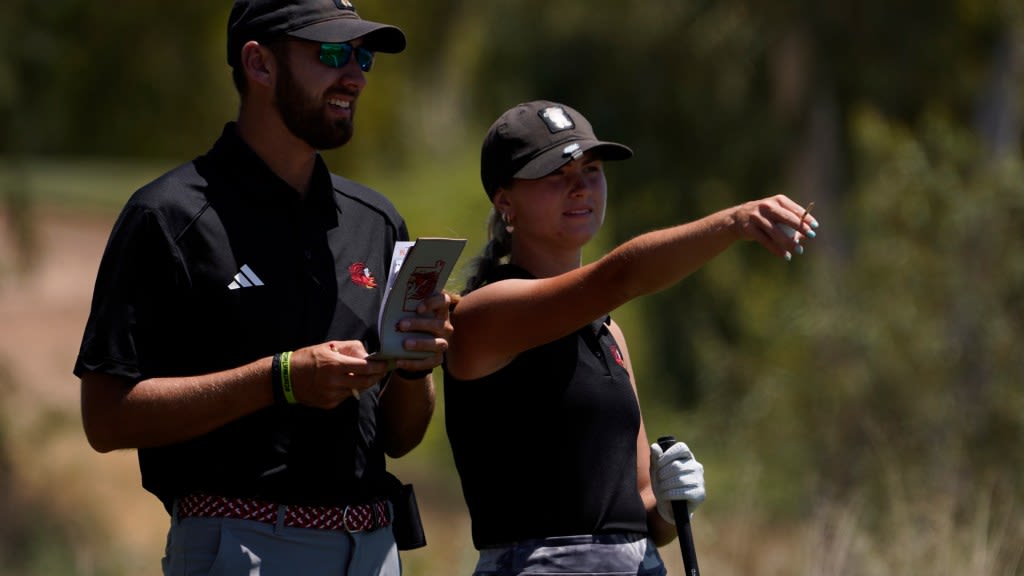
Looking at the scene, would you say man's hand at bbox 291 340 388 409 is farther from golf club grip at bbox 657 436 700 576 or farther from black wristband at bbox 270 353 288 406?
golf club grip at bbox 657 436 700 576

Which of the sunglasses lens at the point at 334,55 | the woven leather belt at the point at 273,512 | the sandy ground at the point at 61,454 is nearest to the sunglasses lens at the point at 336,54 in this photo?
the sunglasses lens at the point at 334,55

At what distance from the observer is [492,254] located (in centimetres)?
350

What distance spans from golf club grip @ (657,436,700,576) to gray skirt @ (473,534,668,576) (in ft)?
0.47

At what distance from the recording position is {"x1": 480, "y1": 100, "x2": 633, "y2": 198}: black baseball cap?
11.0 ft

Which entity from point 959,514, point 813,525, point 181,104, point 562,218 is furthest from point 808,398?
point 562,218

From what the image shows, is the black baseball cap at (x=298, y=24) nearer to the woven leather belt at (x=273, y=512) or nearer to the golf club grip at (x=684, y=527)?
the woven leather belt at (x=273, y=512)

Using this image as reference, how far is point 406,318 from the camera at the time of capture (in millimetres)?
3008

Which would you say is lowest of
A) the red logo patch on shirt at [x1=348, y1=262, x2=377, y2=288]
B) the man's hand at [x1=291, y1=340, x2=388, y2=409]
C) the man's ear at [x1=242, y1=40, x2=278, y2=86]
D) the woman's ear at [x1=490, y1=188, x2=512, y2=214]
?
the man's hand at [x1=291, y1=340, x2=388, y2=409]

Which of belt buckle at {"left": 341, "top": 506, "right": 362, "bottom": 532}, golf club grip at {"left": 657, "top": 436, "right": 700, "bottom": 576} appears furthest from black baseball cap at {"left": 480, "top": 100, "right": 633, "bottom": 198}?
belt buckle at {"left": 341, "top": 506, "right": 362, "bottom": 532}

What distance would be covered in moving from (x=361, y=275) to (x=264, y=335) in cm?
30

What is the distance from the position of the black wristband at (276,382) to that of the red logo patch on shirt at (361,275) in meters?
0.39

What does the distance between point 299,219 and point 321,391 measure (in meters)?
0.52

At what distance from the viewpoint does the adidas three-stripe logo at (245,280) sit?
3.17 metres

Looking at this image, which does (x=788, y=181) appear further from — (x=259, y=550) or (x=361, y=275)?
(x=259, y=550)
